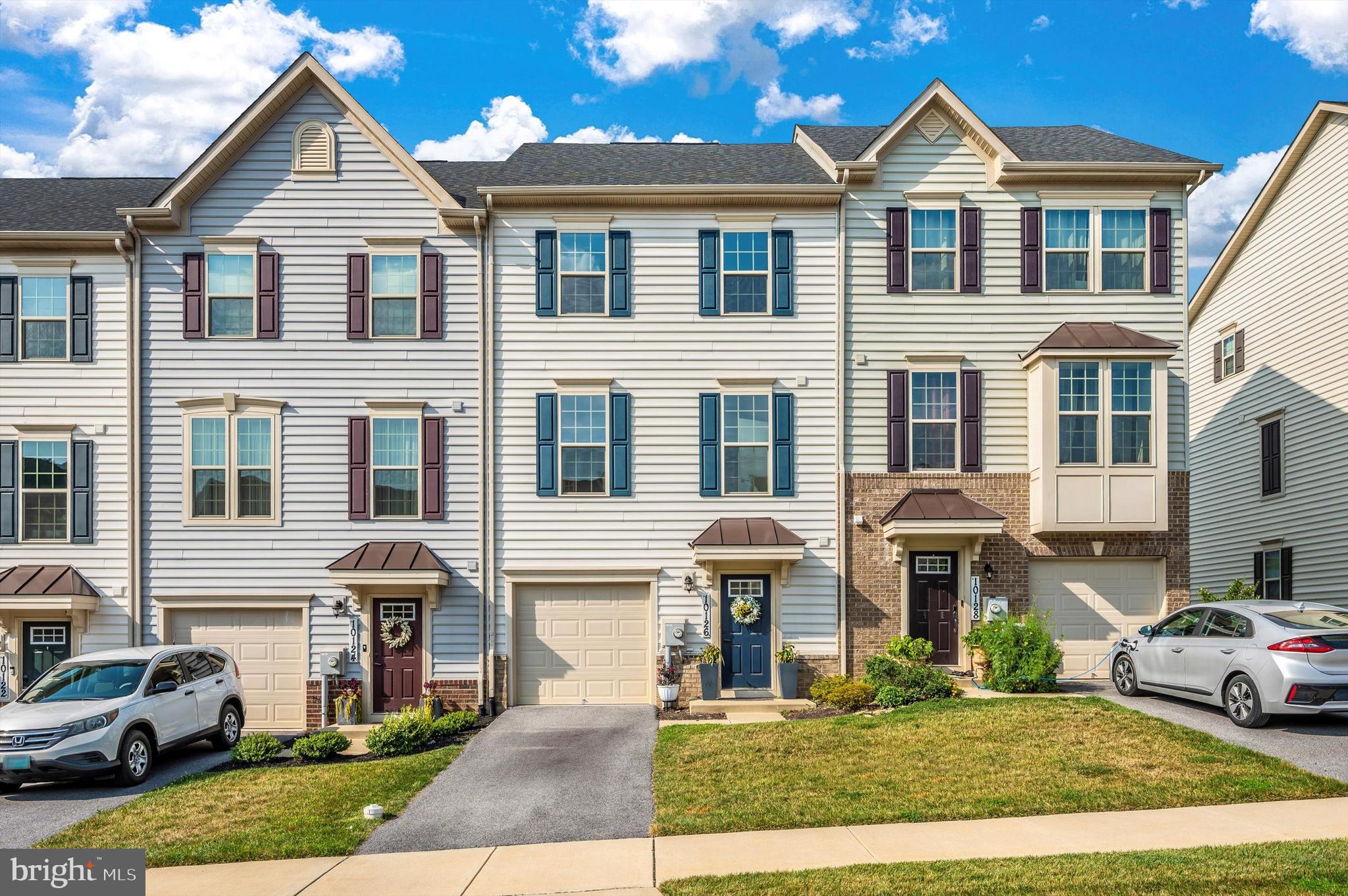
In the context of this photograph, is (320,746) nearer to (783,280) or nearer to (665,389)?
(665,389)

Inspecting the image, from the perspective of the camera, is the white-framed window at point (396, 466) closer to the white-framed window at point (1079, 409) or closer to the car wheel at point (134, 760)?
the car wheel at point (134, 760)

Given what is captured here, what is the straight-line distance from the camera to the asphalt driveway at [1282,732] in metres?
12.0

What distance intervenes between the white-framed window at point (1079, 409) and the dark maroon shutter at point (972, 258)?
222 centimetres

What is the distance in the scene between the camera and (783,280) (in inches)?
779

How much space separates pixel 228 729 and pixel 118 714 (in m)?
2.85

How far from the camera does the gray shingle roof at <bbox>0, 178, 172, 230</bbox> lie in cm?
1986

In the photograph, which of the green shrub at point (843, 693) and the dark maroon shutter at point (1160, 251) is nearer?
the green shrub at point (843, 693)

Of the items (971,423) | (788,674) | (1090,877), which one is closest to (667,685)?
(788,674)

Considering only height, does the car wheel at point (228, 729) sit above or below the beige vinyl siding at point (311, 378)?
below

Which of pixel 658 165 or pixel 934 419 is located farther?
pixel 658 165

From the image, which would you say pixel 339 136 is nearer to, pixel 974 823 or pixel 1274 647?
pixel 974 823

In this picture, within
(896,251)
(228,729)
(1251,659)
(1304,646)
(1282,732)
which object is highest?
(896,251)

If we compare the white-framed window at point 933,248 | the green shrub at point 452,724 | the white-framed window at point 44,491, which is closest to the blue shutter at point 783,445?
the white-framed window at point 933,248

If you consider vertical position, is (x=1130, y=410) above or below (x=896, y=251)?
below
